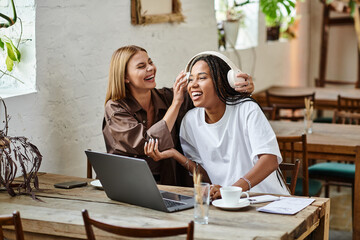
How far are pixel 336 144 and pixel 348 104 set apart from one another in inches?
86.9

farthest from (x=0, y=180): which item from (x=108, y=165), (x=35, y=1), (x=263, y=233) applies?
(x=263, y=233)

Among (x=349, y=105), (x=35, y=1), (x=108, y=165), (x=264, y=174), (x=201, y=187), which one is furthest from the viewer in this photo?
(x=349, y=105)

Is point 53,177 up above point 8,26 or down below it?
below

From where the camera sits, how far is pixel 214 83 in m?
3.11

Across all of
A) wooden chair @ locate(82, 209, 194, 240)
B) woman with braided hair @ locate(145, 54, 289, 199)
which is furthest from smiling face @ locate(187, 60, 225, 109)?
wooden chair @ locate(82, 209, 194, 240)

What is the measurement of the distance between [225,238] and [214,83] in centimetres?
108

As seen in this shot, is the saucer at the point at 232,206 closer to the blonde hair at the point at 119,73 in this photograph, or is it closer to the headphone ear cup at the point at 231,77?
the headphone ear cup at the point at 231,77

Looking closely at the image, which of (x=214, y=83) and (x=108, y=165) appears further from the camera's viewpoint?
(x=214, y=83)

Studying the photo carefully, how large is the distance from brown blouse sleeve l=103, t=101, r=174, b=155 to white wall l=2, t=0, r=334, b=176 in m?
0.43

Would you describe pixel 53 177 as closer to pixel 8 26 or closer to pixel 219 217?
pixel 8 26

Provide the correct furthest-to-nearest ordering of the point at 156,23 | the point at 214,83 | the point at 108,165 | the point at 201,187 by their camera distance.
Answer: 1. the point at 156,23
2. the point at 214,83
3. the point at 108,165
4. the point at 201,187

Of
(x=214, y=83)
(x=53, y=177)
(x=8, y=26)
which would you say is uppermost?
(x=8, y=26)

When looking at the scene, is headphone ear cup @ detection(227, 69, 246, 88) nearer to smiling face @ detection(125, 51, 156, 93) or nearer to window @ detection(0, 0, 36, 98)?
smiling face @ detection(125, 51, 156, 93)

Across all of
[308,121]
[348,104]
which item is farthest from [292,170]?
[348,104]
